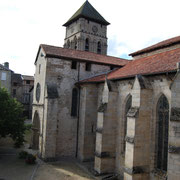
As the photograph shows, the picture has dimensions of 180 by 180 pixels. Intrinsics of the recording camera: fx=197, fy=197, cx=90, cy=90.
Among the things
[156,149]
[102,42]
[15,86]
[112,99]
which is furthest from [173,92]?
[15,86]

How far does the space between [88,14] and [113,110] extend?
23.4 metres

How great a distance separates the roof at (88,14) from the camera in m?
32.7

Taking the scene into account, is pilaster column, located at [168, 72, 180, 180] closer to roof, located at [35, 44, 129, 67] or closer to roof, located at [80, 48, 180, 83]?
roof, located at [80, 48, 180, 83]

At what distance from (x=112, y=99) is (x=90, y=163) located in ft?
20.4

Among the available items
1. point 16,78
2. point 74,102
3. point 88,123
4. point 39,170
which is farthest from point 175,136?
point 16,78

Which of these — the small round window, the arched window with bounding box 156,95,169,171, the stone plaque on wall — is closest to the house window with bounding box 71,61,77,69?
the small round window

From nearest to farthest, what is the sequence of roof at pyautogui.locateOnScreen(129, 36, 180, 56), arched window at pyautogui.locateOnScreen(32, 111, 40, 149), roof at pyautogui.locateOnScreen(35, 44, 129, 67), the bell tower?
roof at pyautogui.locateOnScreen(129, 36, 180, 56) → roof at pyautogui.locateOnScreen(35, 44, 129, 67) → arched window at pyautogui.locateOnScreen(32, 111, 40, 149) → the bell tower

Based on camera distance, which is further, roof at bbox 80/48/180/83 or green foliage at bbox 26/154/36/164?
green foliage at bbox 26/154/36/164

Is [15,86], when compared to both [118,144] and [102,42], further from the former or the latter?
[118,144]

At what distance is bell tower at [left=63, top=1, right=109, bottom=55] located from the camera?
3262 centimetres

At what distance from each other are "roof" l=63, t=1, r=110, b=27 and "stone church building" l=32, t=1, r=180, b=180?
529 inches

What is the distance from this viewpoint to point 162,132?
11.2m

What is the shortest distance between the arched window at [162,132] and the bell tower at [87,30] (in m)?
23.1

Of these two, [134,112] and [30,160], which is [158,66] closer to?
[134,112]
